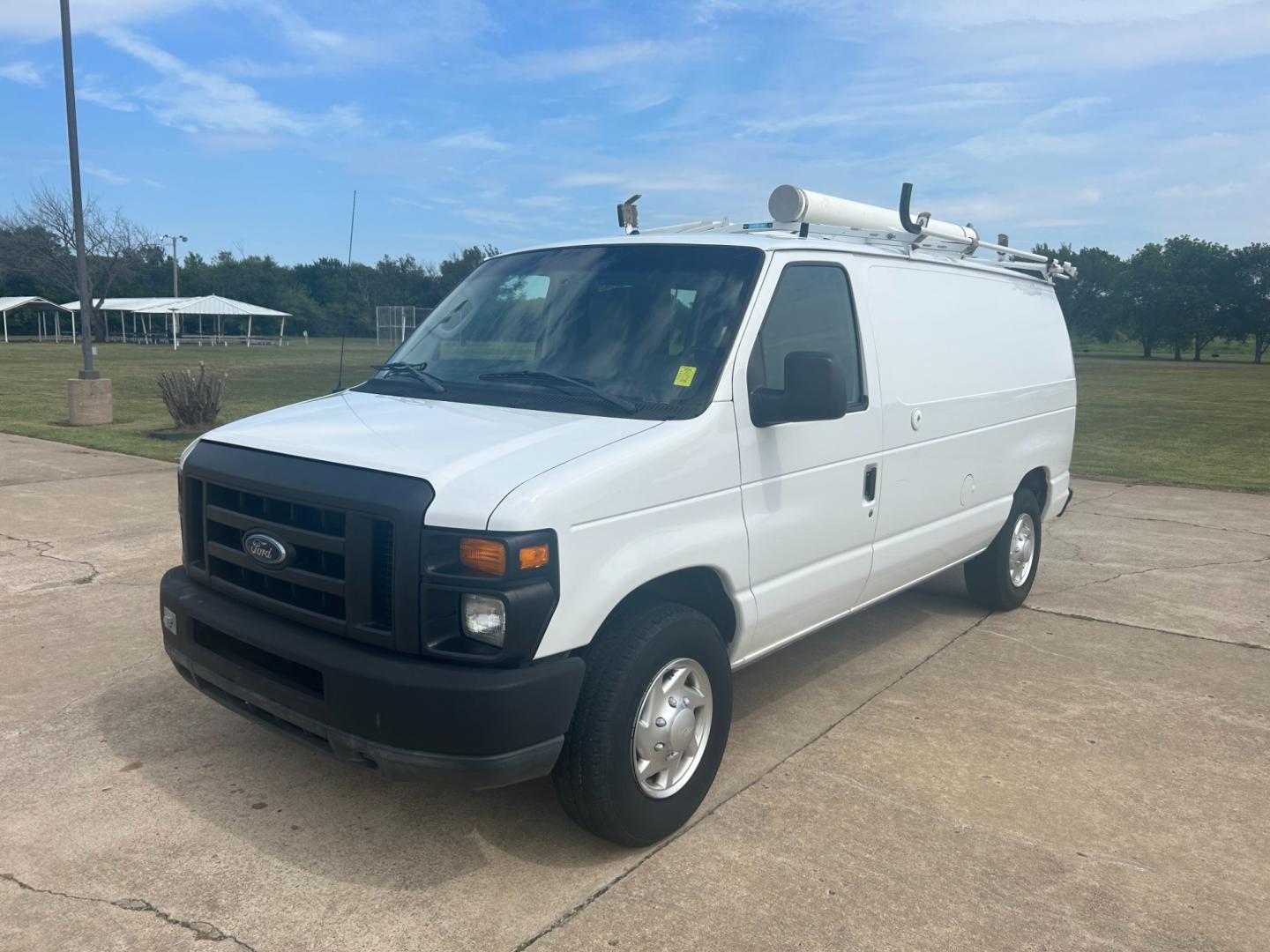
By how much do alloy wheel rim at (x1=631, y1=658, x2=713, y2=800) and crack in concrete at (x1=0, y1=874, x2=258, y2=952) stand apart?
131 centimetres

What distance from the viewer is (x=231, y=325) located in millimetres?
88875

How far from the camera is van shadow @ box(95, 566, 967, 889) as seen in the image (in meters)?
3.45

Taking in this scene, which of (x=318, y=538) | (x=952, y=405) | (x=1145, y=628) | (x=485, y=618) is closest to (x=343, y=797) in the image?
(x=318, y=538)

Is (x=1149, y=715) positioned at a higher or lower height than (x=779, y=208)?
lower

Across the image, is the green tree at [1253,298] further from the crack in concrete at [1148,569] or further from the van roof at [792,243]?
the van roof at [792,243]

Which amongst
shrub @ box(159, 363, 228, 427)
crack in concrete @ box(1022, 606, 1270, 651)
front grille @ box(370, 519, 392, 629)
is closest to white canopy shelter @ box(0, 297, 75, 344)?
shrub @ box(159, 363, 228, 427)

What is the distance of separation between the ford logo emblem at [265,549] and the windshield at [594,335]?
3.29 feet

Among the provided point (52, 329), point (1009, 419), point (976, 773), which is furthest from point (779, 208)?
point (52, 329)

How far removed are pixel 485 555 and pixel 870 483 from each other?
2.23 metres

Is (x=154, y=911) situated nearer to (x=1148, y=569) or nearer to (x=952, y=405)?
(x=952, y=405)

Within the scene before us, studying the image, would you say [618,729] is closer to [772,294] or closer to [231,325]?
[772,294]

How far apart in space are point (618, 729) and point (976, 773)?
1.76m

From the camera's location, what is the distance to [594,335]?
412 centimetres

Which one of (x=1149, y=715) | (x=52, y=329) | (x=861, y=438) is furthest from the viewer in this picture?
→ (x=52, y=329)
